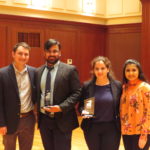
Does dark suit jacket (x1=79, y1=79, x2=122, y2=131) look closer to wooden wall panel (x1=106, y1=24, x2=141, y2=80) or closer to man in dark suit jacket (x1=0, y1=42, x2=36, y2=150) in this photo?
man in dark suit jacket (x1=0, y1=42, x2=36, y2=150)

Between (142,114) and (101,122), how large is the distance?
0.39m

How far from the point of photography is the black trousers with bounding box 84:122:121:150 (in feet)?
9.31

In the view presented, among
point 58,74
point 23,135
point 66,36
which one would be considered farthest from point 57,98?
point 66,36

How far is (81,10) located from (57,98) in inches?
199

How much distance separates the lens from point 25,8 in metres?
6.76

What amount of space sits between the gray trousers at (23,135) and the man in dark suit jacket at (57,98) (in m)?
0.21

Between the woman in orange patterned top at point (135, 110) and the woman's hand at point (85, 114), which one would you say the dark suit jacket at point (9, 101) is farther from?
the woman in orange patterned top at point (135, 110)

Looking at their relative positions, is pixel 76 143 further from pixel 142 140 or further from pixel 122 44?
pixel 122 44

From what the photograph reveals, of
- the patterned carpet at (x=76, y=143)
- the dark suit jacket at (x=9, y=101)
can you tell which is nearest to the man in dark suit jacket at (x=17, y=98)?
the dark suit jacket at (x=9, y=101)

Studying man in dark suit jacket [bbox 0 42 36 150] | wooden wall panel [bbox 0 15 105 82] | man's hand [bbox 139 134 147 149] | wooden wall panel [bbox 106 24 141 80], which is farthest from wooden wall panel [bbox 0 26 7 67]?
man's hand [bbox 139 134 147 149]

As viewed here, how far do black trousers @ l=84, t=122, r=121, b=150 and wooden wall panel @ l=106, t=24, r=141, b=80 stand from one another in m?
5.00

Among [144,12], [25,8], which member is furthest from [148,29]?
[25,8]

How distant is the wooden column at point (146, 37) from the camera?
682 cm

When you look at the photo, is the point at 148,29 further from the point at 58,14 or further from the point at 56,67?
the point at 56,67
